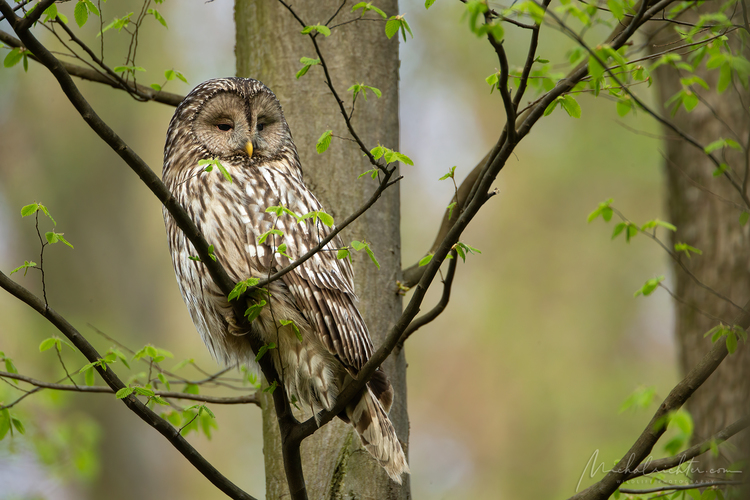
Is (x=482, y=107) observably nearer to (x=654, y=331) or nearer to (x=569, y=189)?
(x=569, y=189)

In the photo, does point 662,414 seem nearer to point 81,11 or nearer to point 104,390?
point 104,390

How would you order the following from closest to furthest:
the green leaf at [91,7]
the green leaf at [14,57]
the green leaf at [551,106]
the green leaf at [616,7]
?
the green leaf at [616,7] → the green leaf at [551,106] → the green leaf at [91,7] → the green leaf at [14,57]

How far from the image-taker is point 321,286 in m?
3.07

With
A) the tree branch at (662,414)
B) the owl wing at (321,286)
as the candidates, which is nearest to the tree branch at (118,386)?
the owl wing at (321,286)

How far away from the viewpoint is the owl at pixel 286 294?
118 inches

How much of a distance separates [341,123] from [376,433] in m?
1.68

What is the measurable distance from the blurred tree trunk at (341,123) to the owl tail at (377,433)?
1.07 ft

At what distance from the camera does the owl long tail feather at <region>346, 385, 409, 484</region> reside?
10.0 ft

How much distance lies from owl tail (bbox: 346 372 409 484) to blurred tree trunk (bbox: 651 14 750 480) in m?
2.75

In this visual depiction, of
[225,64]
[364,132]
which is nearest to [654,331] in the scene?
[225,64]

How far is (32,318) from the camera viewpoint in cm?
923

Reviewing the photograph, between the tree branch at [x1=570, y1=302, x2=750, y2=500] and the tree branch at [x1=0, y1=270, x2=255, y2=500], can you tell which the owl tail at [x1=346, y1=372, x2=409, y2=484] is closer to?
the tree branch at [x1=0, y1=270, x2=255, y2=500]

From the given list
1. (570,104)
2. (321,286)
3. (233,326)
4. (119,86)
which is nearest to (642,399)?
(570,104)

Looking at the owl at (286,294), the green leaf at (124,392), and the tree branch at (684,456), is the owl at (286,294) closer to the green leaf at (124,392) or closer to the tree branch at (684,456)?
the green leaf at (124,392)
